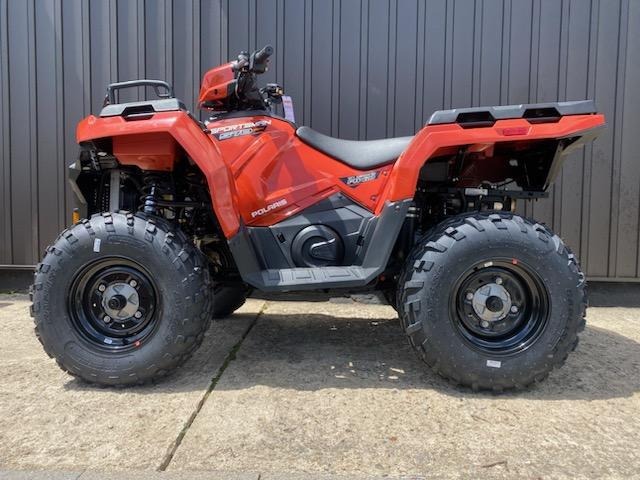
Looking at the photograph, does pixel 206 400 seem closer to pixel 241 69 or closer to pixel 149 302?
pixel 149 302

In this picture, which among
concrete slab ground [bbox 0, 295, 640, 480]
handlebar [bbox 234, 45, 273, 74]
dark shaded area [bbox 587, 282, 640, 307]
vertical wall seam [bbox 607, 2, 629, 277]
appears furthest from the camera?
dark shaded area [bbox 587, 282, 640, 307]

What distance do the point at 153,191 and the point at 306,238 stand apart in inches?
39.7

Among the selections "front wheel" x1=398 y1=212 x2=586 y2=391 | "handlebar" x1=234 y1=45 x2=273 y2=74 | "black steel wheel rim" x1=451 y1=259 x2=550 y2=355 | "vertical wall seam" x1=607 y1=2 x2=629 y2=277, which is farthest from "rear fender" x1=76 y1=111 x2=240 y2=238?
"vertical wall seam" x1=607 y1=2 x2=629 y2=277

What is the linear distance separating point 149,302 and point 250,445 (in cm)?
109

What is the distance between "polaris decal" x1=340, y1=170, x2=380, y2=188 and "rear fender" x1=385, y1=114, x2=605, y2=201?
20cm

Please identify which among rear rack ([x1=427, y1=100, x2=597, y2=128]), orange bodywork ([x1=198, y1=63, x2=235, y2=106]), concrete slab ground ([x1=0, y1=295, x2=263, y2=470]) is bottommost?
concrete slab ground ([x1=0, y1=295, x2=263, y2=470])

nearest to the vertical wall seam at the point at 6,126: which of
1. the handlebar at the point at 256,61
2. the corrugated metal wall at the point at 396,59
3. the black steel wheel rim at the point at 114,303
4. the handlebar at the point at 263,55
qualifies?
the corrugated metal wall at the point at 396,59

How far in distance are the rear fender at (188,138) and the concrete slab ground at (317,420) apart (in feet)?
3.19

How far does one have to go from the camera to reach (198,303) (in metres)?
2.69

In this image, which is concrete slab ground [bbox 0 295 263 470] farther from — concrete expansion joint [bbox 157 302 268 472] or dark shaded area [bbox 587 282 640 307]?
dark shaded area [bbox 587 282 640 307]

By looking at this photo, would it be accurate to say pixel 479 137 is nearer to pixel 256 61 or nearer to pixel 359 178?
pixel 359 178

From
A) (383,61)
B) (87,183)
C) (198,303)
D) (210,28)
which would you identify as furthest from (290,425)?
(210,28)

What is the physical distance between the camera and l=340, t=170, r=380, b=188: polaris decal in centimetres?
302

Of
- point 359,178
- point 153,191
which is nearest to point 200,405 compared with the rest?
point 153,191
